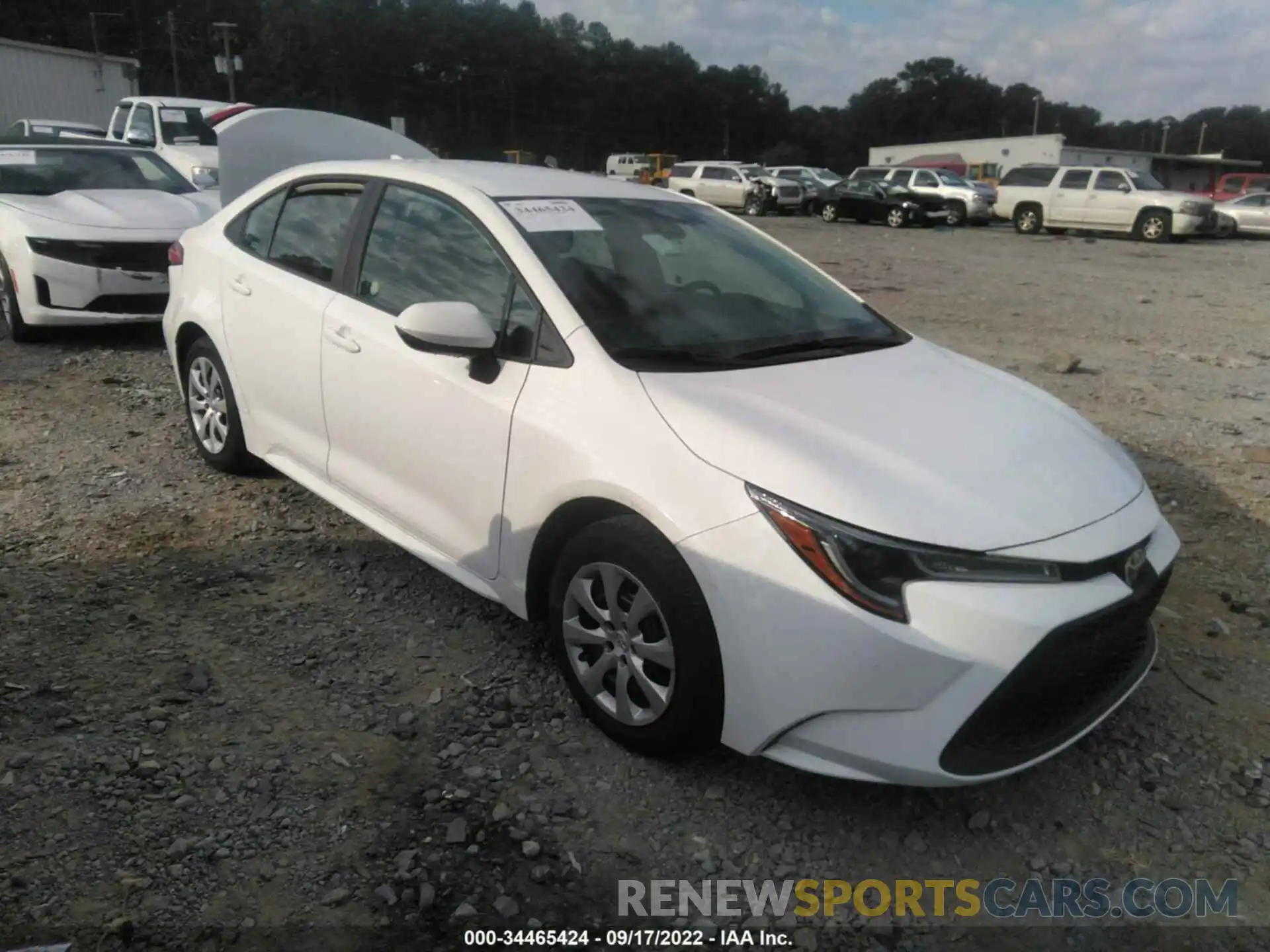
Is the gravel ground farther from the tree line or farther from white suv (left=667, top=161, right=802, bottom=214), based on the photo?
the tree line

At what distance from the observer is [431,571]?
153 inches

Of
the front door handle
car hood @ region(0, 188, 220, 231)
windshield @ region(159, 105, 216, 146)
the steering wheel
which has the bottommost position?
the front door handle

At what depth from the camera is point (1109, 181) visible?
23.1m

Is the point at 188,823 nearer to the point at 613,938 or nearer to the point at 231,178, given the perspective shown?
the point at 613,938

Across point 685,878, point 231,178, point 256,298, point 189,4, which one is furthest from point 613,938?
point 189,4

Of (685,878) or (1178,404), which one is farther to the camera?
(1178,404)

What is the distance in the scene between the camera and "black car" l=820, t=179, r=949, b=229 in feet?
87.8

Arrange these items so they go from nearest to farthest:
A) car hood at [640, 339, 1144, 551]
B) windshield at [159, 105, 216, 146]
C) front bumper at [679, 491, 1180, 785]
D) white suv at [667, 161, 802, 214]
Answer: front bumper at [679, 491, 1180, 785] < car hood at [640, 339, 1144, 551] < windshield at [159, 105, 216, 146] < white suv at [667, 161, 802, 214]

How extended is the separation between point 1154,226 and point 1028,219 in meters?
3.07

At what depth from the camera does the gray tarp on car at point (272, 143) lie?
6.05m

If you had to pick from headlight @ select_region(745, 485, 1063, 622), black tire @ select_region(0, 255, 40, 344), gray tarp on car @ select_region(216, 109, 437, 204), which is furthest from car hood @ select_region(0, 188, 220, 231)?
headlight @ select_region(745, 485, 1063, 622)

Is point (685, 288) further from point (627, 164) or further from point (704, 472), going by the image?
point (627, 164)

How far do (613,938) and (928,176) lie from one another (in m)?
29.2

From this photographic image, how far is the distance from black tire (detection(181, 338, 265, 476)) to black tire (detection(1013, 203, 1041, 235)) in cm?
2392
